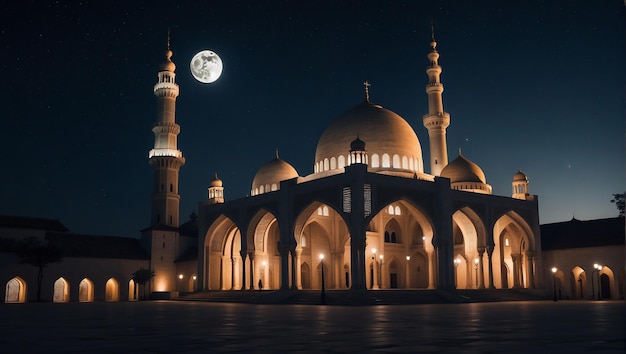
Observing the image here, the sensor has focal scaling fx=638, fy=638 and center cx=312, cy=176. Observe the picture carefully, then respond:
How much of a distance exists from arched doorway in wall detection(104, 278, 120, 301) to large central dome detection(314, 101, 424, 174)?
17.5 meters

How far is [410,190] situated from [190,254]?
22.2 metres

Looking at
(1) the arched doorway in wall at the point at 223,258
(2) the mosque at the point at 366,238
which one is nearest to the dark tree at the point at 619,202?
(2) the mosque at the point at 366,238

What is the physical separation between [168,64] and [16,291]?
71.1 ft

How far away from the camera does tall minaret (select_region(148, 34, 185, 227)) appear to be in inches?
2008

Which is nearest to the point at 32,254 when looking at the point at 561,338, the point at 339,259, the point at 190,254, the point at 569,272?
the point at 190,254

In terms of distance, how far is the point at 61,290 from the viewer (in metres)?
44.8

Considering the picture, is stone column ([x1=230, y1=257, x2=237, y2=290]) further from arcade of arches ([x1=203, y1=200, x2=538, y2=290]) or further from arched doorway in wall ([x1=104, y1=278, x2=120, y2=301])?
arched doorway in wall ([x1=104, y1=278, x2=120, y2=301])

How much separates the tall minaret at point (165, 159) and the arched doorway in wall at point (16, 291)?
38.7 feet

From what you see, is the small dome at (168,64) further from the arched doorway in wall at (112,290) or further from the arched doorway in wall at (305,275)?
the arched doorway in wall at (305,275)

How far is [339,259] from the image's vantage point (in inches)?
1660

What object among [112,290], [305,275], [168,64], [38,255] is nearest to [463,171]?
[305,275]

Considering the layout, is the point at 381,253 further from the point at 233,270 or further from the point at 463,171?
the point at 233,270

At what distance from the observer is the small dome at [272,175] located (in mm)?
48431

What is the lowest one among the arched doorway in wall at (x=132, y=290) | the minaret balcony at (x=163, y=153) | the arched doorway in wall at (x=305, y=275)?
the arched doorway in wall at (x=132, y=290)
